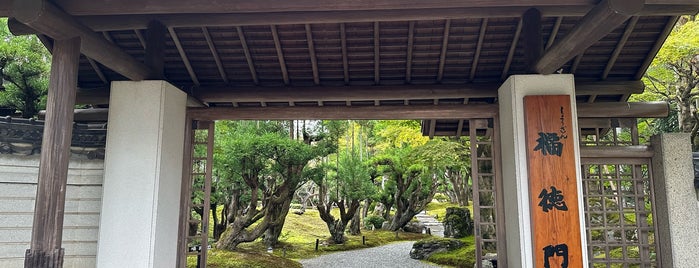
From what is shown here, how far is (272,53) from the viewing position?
187 inches

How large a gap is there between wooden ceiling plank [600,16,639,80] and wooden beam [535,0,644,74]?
3.92 feet

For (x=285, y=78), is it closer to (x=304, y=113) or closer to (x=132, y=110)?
(x=304, y=113)

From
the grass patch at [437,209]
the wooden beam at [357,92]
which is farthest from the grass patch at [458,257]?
the grass patch at [437,209]

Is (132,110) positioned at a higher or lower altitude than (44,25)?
lower

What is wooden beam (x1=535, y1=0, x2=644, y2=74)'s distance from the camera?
2.71 meters

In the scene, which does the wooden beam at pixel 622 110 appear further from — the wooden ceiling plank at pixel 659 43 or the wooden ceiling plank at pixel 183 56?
the wooden ceiling plank at pixel 183 56

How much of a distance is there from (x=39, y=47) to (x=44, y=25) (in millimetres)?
5759

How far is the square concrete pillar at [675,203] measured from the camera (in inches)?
170

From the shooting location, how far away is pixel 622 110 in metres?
4.96

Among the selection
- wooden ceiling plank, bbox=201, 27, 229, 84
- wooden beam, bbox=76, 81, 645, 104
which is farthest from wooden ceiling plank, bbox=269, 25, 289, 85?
wooden ceiling plank, bbox=201, 27, 229, 84

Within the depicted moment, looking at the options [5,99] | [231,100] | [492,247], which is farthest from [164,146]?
[492,247]

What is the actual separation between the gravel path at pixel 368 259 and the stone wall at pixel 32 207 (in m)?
5.11

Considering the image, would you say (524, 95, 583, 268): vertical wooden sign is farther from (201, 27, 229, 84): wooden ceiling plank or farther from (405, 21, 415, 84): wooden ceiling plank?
(201, 27, 229, 84): wooden ceiling plank

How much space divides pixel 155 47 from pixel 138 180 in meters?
1.31
